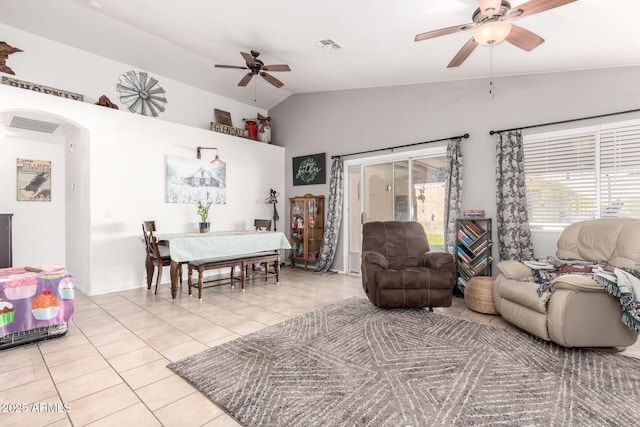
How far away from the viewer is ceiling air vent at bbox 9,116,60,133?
4363 mm

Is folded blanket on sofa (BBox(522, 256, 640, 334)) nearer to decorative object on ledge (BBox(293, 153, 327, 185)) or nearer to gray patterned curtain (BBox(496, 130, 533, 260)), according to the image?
gray patterned curtain (BBox(496, 130, 533, 260))

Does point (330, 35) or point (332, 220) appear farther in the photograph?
point (332, 220)

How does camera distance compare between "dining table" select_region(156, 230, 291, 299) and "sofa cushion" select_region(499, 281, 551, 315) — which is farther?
"dining table" select_region(156, 230, 291, 299)

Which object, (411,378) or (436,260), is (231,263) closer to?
(436,260)

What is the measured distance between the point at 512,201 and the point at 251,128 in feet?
16.0

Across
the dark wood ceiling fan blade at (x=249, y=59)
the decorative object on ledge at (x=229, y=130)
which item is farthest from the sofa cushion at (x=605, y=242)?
the decorative object on ledge at (x=229, y=130)

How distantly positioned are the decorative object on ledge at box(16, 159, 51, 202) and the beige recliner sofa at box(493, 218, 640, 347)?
6.99 m

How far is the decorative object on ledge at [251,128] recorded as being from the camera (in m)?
6.40

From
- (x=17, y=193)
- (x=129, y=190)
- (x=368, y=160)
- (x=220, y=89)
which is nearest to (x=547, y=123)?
(x=368, y=160)

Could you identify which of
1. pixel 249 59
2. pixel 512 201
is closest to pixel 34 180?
pixel 249 59

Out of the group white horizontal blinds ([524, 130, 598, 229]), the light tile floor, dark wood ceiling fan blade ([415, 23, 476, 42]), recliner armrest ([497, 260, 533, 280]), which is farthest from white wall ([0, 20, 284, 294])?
white horizontal blinds ([524, 130, 598, 229])

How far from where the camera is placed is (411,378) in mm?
2062

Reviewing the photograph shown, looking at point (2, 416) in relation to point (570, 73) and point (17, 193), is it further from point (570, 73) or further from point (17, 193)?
point (570, 73)

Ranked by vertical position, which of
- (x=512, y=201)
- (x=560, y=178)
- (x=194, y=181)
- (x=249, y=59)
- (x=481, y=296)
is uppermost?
(x=249, y=59)
